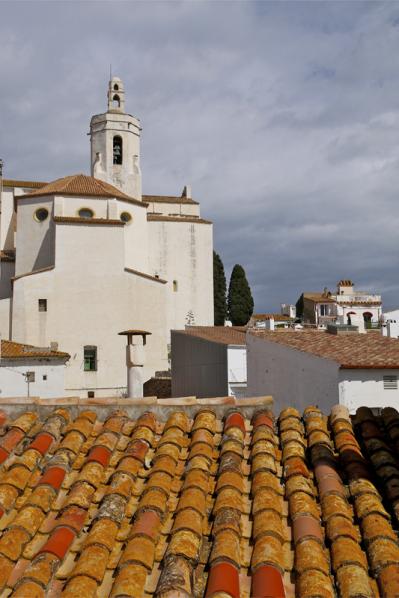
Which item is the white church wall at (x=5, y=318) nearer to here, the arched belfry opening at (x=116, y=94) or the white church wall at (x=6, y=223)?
the white church wall at (x=6, y=223)

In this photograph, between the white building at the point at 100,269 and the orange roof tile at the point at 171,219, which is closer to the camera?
the white building at the point at 100,269

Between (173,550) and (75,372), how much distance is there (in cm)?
3508

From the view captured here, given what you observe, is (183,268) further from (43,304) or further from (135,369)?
(135,369)

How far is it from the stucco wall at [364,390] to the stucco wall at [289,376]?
21 centimetres

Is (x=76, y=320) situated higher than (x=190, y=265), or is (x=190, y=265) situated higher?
(x=190, y=265)

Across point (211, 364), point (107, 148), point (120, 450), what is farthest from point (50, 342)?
point (120, 450)

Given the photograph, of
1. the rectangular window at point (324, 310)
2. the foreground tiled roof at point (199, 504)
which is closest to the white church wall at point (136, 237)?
the rectangular window at point (324, 310)

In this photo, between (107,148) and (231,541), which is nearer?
(231,541)

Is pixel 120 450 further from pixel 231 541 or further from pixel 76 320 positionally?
pixel 76 320

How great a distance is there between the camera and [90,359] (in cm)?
3800

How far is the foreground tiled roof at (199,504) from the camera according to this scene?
3285 mm

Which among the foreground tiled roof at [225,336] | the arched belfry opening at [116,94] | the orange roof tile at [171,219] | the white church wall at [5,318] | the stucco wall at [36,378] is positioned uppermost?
the arched belfry opening at [116,94]

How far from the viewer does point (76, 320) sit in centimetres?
3847

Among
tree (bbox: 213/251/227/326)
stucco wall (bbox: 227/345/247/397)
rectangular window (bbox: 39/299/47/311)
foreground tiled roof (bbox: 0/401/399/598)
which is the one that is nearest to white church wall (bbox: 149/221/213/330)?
tree (bbox: 213/251/227/326)
